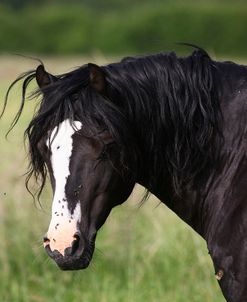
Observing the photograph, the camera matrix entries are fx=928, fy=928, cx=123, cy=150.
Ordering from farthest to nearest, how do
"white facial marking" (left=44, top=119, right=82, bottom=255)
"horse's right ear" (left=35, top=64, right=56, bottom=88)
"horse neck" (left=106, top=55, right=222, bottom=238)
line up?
"horse's right ear" (left=35, top=64, right=56, bottom=88), "horse neck" (left=106, top=55, right=222, bottom=238), "white facial marking" (left=44, top=119, right=82, bottom=255)

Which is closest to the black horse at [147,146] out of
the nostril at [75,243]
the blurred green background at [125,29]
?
the nostril at [75,243]

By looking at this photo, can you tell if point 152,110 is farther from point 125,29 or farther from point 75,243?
point 125,29

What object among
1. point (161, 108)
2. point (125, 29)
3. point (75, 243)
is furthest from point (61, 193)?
point (125, 29)

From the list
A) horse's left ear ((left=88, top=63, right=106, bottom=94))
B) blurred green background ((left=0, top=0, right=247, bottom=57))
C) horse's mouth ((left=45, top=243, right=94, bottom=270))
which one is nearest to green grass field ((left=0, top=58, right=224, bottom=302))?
horse's mouth ((left=45, top=243, right=94, bottom=270))

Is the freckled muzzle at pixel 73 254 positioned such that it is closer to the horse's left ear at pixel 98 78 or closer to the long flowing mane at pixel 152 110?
the long flowing mane at pixel 152 110

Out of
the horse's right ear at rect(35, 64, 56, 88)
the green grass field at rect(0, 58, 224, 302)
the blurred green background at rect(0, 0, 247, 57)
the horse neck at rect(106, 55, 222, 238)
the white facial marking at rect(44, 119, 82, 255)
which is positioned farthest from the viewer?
the blurred green background at rect(0, 0, 247, 57)

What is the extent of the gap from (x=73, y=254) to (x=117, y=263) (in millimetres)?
3638

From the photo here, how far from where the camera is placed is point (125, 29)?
50.3 meters

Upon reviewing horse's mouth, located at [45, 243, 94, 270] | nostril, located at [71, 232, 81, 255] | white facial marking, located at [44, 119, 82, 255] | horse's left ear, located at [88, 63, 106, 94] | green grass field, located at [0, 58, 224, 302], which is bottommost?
green grass field, located at [0, 58, 224, 302]

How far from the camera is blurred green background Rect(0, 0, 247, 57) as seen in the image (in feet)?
160

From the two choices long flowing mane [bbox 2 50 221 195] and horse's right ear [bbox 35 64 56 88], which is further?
horse's right ear [bbox 35 64 56 88]

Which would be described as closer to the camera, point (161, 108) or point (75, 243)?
point (75, 243)

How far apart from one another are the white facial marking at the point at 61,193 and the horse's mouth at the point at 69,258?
0.02 meters

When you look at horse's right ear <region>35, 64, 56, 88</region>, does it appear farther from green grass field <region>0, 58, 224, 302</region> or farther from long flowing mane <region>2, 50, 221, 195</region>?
green grass field <region>0, 58, 224, 302</region>
